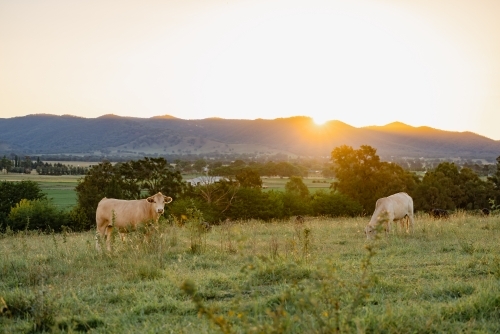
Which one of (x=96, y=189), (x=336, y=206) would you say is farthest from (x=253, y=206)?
(x=96, y=189)

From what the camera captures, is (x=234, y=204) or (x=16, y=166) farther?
(x=16, y=166)

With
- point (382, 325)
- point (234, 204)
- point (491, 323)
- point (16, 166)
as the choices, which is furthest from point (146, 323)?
point (16, 166)

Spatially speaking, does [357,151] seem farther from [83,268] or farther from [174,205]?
[83,268]

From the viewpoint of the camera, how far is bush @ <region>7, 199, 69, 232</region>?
41656 millimetres

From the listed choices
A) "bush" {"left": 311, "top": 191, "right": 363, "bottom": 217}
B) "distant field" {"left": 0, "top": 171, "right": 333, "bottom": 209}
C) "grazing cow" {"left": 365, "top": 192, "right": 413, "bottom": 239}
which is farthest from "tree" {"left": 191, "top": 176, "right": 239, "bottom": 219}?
"grazing cow" {"left": 365, "top": 192, "right": 413, "bottom": 239}

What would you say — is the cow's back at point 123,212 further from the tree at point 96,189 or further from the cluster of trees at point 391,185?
the cluster of trees at point 391,185

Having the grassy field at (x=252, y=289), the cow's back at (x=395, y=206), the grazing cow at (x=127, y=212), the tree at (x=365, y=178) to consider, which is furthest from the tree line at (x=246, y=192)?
the grassy field at (x=252, y=289)

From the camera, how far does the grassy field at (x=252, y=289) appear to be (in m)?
5.66

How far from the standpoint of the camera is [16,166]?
127 meters

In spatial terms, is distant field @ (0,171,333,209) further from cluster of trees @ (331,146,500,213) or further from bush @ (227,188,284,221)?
bush @ (227,188,284,221)

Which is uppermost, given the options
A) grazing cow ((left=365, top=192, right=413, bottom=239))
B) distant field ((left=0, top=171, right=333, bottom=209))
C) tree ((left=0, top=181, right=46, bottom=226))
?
grazing cow ((left=365, top=192, right=413, bottom=239))

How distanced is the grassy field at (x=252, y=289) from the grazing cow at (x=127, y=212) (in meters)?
1.55

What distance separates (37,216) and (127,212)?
31070 millimetres

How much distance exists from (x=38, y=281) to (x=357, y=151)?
48.4 m
